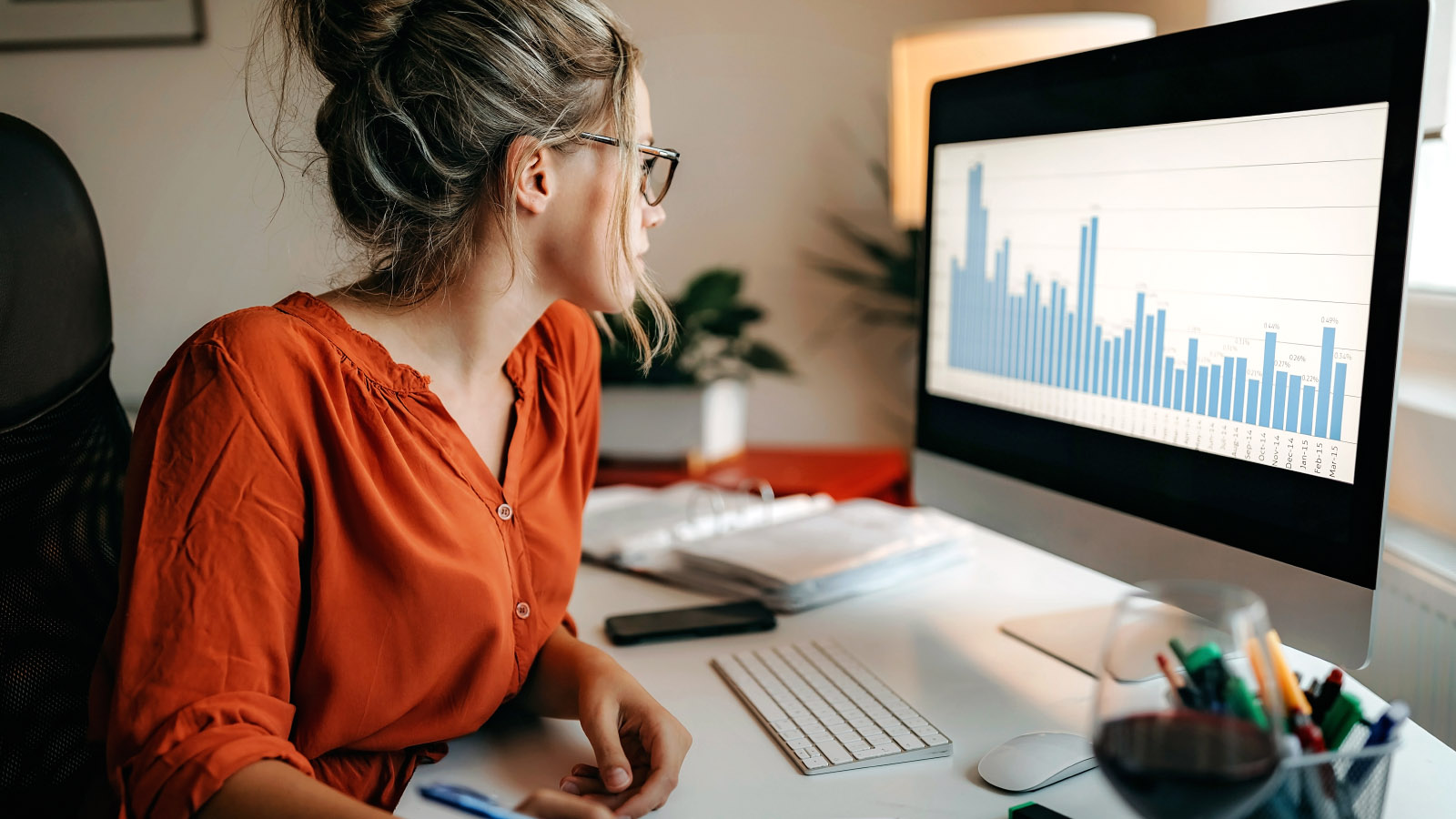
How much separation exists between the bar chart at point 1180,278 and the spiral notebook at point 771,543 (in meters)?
0.21

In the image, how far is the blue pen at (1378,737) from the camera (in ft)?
1.56

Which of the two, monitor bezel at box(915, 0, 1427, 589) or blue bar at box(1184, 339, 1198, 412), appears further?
blue bar at box(1184, 339, 1198, 412)

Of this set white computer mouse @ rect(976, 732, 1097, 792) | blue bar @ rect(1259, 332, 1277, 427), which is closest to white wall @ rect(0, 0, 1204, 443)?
blue bar @ rect(1259, 332, 1277, 427)

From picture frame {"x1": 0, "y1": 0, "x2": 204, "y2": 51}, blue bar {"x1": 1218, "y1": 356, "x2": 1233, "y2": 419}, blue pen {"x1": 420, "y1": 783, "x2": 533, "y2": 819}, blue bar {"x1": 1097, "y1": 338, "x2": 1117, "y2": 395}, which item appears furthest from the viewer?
picture frame {"x1": 0, "y1": 0, "x2": 204, "y2": 51}

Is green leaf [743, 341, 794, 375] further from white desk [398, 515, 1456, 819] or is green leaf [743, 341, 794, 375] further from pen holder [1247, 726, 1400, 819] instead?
pen holder [1247, 726, 1400, 819]

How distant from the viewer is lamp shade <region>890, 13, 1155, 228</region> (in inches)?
62.4

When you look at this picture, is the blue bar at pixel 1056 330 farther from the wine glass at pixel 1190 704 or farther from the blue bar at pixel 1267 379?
the wine glass at pixel 1190 704

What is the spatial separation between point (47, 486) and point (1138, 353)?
95 cm

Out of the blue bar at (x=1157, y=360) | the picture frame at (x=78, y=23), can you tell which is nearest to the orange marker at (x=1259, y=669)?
the blue bar at (x=1157, y=360)

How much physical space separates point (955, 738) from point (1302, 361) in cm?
38

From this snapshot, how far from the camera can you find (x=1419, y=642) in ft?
3.53

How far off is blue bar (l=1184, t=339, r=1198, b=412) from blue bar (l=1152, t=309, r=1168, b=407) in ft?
0.08

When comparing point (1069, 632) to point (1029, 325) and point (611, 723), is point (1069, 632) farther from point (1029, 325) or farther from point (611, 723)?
point (611, 723)

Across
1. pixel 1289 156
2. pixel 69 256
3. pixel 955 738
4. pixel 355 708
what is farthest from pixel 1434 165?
pixel 69 256
